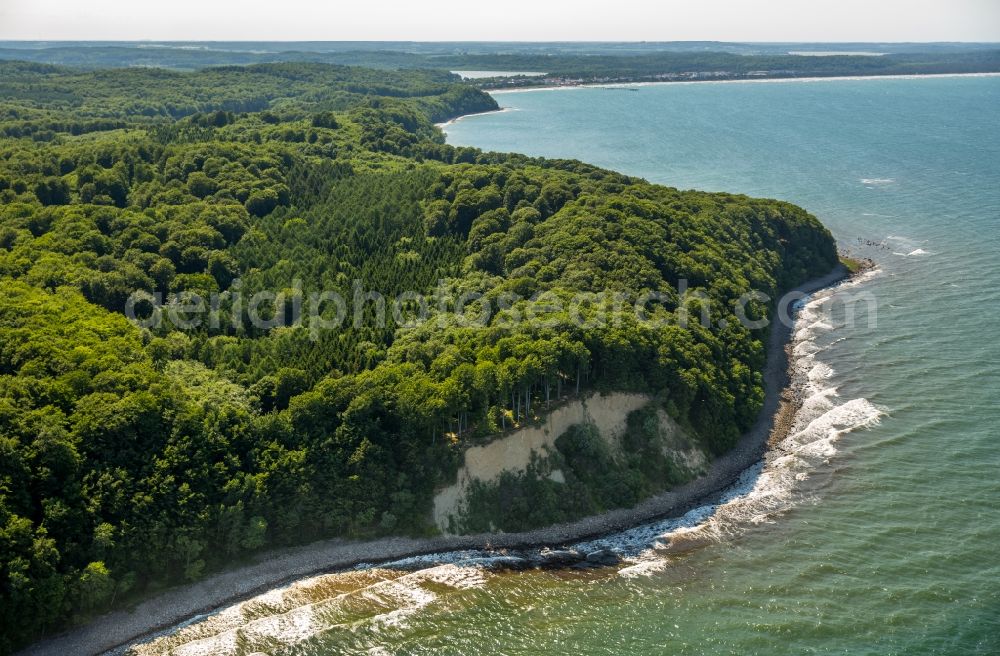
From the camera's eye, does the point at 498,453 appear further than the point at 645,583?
Yes

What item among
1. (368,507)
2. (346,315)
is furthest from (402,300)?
(368,507)

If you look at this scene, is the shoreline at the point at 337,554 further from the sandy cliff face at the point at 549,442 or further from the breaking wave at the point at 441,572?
the sandy cliff face at the point at 549,442

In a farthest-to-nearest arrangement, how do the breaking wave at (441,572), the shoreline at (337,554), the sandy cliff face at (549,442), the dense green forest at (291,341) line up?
the sandy cliff face at (549,442)
the dense green forest at (291,341)
the breaking wave at (441,572)
the shoreline at (337,554)

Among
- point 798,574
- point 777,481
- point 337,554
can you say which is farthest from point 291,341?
point 798,574

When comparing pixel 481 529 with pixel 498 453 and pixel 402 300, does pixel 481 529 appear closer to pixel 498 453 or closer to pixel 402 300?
pixel 498 453

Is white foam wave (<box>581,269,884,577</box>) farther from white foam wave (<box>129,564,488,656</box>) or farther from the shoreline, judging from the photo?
white foam wave (<box>129,564,488,656</box>)

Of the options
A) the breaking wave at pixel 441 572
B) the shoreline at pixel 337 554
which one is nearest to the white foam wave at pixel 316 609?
the breaking wave at pixel 441 572

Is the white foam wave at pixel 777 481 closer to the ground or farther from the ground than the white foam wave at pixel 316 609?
farther from the ground
